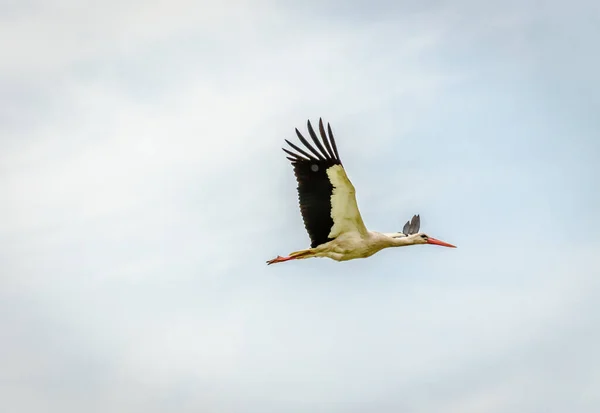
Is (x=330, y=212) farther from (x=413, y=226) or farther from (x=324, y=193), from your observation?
(x=413, y=226)

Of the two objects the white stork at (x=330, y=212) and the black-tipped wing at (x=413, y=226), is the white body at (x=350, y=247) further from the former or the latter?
the black-tipped wing at (x=413, y=226)

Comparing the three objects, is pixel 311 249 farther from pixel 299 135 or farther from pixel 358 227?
pixel 299 135

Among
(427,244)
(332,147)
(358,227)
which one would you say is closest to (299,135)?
(332,147)

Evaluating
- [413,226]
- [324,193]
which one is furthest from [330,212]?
[413,226]

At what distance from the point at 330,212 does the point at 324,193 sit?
2.44 feet

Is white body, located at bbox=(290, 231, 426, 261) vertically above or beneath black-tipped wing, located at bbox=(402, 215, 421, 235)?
beneath

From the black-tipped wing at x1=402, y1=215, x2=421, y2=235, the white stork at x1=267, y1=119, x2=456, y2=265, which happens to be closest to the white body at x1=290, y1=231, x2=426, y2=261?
the white stork at x1=267, y1=119, x2=456, y2=265

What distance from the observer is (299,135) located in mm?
33906

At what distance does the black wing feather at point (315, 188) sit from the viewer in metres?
34.0

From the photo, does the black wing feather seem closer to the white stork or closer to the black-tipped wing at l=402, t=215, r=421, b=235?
the white stork

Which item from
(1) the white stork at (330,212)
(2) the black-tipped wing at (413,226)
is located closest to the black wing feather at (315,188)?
(1) the white stork at (330,212)

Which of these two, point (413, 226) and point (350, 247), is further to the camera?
point (413, 226)

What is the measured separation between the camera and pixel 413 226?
40938 mm

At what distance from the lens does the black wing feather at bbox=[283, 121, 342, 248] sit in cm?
3403
